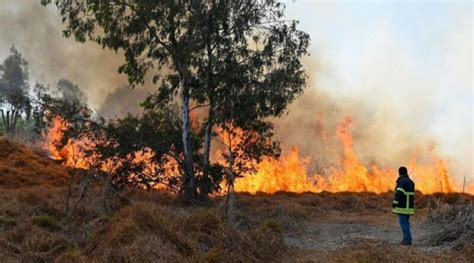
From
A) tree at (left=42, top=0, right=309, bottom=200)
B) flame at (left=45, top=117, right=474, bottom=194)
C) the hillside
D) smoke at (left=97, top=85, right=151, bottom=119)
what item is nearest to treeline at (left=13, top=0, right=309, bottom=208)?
tree at (left=42, top=0, right=309, bottom=200)

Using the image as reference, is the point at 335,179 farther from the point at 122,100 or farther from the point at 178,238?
the point at 122,100

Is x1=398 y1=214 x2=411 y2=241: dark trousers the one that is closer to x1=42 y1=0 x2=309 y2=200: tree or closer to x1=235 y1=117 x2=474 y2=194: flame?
x1=42 y1=0 x2=309 y2=200: tree

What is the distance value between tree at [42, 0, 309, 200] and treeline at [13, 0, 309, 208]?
4 cm

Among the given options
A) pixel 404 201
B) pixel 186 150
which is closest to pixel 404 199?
pixel 404 201

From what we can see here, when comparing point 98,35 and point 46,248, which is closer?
point 46,248

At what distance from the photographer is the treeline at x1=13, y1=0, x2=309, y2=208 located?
19484 mm

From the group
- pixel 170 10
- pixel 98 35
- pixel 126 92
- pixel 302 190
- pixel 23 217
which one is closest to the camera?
pixel 23 217

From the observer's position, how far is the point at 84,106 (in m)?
20.3

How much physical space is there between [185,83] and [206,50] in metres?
1.60

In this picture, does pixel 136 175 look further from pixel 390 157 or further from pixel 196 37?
pixel 390 157

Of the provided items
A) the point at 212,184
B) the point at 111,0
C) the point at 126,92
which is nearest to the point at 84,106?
the point at 111,0

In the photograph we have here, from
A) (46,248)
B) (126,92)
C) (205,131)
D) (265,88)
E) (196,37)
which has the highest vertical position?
(126,92)

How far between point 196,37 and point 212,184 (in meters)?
6.10

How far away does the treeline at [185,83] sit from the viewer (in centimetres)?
1948
